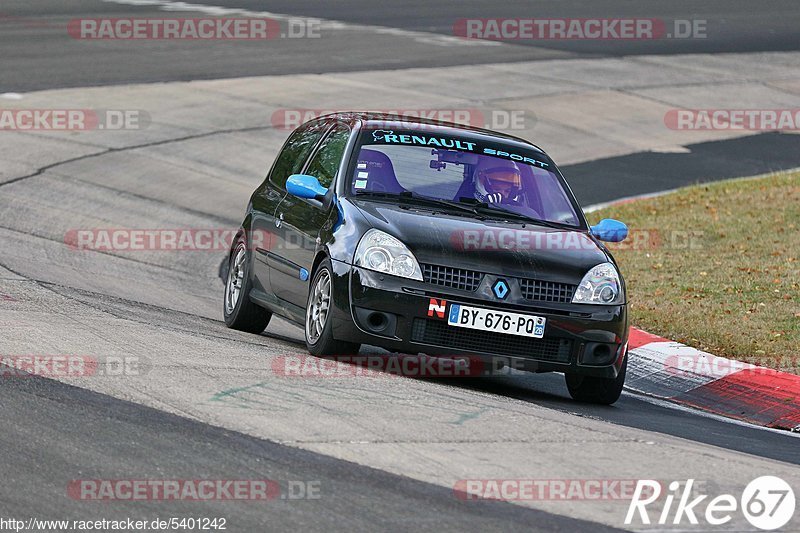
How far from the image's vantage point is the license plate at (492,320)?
8.38 m

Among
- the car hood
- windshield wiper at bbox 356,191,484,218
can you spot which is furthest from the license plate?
windshield wiper at bbox 356,191,484,218

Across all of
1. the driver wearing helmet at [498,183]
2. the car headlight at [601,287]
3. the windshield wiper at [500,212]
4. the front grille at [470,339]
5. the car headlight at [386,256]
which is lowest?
the front grille at [470,339]

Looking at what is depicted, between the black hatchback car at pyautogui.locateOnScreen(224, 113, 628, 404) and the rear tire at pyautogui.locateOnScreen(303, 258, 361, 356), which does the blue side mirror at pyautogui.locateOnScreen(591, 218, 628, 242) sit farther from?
the rear tire at pyautogui.locateOnScreen(303, 258, 361, 356)

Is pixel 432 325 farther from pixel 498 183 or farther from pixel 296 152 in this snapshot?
pixel 296 152

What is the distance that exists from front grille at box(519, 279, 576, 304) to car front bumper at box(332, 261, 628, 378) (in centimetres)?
5

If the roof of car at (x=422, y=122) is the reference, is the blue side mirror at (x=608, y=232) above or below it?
below

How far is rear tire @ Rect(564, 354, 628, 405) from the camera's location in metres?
9.02

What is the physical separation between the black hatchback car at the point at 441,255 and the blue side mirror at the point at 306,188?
0.03ft

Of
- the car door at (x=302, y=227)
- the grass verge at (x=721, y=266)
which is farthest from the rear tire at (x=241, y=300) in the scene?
the grass verge at (x=721, y=266)

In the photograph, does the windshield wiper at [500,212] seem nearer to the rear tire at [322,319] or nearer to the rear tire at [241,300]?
the rear tire at [322,319]

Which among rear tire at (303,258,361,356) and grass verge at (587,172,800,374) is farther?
grass verge at (587,172,800,374)

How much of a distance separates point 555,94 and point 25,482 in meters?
20.8

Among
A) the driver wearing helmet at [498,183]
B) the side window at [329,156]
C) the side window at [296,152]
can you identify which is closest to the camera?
the driver wearing helmet at [498,183]

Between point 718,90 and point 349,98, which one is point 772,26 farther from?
point 349,98
